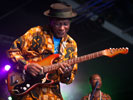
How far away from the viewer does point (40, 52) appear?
369cm

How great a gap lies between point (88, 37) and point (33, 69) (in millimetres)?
8485

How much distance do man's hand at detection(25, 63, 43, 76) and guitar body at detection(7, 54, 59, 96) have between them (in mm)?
77

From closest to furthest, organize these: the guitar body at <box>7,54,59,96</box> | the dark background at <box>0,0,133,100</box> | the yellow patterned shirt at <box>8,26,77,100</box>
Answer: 1. the guitar body at <box>7,54,59,96</box>
2. the yellow patterned shirt at <box>8,26,77,100</box>
3. the dark background at <box>0,0,133,100</box>

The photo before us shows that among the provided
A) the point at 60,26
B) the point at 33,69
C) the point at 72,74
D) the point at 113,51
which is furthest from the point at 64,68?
the point at 113,51

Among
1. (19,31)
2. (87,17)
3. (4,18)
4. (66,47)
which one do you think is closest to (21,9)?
(4,18)

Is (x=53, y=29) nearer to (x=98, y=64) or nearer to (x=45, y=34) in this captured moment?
(x=45, y=34)

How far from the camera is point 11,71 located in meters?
3.65

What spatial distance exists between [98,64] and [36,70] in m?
8.39

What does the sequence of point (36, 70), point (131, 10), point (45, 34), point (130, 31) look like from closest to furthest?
point (36, 70) < point (45, 34) < point (131, 10) < point (130, 31)

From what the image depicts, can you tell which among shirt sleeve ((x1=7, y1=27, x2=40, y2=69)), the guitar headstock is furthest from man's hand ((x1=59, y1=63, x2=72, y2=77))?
the guitar headstock

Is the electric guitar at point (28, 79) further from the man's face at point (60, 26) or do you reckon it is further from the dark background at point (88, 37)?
the dark background at point (88, 37)

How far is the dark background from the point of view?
933 cm

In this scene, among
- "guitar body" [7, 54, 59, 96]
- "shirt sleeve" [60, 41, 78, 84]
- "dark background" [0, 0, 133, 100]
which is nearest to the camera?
"guitar body" [7, 54, 59, 96]

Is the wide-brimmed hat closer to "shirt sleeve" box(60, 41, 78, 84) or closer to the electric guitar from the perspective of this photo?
"shirt sleeve" box(60, 41, 78, 84)
